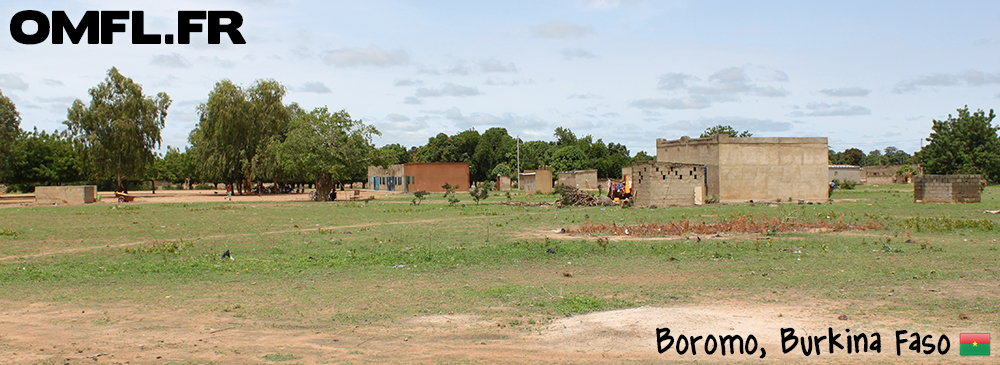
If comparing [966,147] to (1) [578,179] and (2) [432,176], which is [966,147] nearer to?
(1) [578,179]

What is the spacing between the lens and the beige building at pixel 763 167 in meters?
36.0

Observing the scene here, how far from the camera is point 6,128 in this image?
201 ft

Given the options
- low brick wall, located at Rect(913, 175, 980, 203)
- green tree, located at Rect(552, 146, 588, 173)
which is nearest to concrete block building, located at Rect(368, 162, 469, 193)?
green tree, located at Rect(552, 146, 588, 173)

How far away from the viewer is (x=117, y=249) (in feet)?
51.8

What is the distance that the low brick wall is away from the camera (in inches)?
1208

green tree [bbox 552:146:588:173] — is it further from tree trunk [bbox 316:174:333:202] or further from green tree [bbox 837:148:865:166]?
green tree [bbox 837:148:865:166]

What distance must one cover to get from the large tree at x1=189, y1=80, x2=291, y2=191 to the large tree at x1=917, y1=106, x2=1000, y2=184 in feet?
227

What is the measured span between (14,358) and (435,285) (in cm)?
547

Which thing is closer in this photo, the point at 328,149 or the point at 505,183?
the point at 328,149

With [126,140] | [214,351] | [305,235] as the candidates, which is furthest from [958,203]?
[126,140]

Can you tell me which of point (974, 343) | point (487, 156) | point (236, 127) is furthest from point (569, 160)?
point (974, 343)

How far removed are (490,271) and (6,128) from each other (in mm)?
66975

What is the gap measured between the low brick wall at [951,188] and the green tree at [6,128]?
70.7 m

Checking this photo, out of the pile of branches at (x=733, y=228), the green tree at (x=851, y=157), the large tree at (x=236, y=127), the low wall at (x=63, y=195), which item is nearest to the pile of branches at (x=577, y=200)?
the pile of branches at (x=733, y=228)
